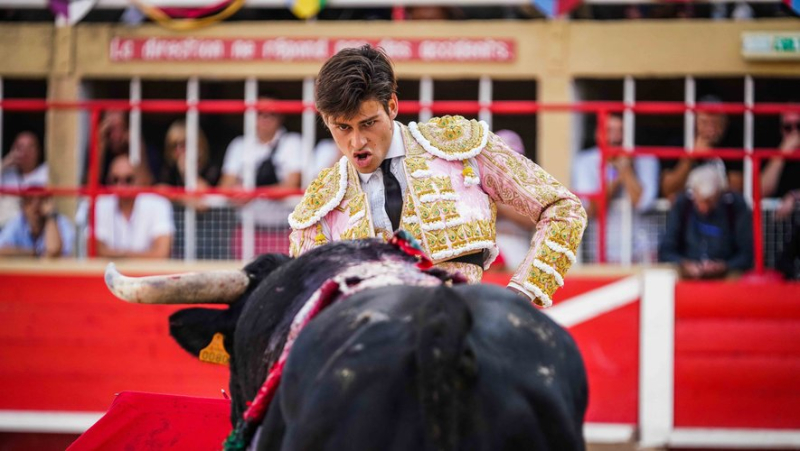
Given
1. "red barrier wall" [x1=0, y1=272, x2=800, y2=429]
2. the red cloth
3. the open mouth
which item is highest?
the open mouth

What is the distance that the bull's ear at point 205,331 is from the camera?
2.73 meters

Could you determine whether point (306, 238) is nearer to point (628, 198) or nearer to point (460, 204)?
point (460, 204)

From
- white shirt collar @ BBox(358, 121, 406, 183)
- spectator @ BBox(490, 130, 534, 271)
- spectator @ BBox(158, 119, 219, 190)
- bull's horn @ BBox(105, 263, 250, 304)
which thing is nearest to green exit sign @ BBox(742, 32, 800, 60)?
spectator @ BBox(490, 130, 534, 271)

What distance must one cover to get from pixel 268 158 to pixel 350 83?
17.3ft

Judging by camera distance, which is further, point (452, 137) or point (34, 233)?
point (34, 233)

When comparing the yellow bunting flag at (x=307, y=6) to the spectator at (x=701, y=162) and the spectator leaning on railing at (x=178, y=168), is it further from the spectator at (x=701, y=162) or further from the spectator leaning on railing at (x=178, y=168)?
the spectator at (x=701, y=162)

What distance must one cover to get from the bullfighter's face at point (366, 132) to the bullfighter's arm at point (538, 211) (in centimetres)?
29

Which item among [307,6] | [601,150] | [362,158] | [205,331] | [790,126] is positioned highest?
[307,6]

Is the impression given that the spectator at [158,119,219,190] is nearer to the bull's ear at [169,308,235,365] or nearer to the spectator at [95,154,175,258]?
the spectator at [95,154,175,258]

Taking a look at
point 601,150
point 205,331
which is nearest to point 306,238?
point 205,331

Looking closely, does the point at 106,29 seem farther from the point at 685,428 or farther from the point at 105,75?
the point at 685,428

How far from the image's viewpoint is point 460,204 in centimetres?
308

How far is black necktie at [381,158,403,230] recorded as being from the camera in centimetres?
311

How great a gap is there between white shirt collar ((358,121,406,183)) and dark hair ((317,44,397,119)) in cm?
22
